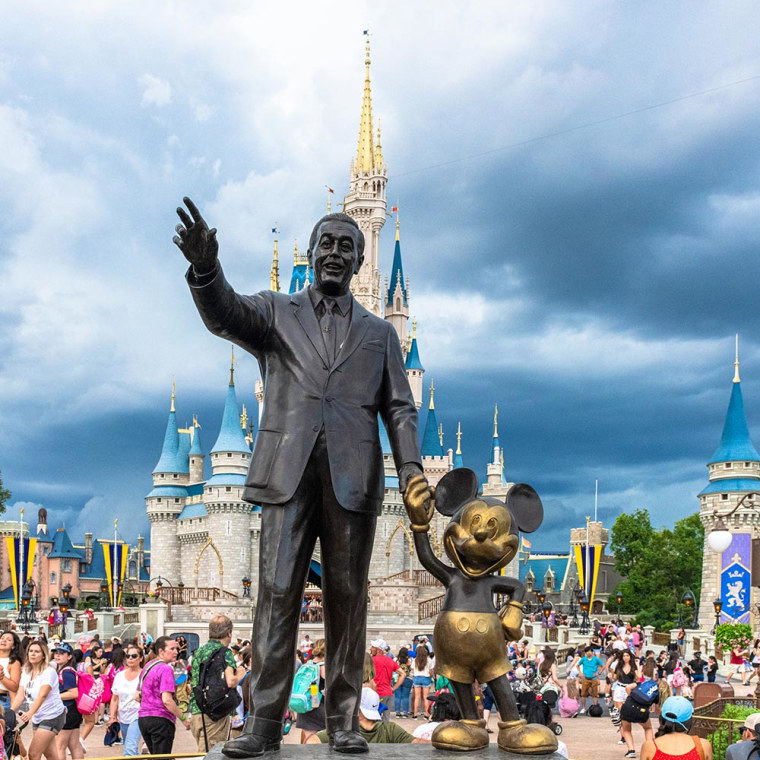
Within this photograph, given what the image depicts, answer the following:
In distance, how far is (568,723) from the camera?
15.0m

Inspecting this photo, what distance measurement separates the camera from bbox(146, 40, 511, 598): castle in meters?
54.2

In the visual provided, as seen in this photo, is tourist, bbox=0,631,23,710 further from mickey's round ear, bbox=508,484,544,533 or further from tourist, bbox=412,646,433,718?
tourist, bbox=412,646,433,718

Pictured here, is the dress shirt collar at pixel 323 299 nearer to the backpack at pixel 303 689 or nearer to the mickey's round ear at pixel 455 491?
the mickey's round ear at pixel 455 491

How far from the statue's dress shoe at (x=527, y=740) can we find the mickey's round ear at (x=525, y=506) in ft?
3.03

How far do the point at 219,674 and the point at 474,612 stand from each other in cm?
339

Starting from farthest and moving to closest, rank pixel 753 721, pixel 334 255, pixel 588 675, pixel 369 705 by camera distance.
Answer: pixel 588 675 → pixel 369 705 → pixel 753 721 → pixel 334 255

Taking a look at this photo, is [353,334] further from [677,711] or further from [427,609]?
[427,609]

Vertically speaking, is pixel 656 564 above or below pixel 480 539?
below

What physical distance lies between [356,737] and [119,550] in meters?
47.5

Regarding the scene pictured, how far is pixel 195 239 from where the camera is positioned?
13.0 ft

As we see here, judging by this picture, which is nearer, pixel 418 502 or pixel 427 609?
pixel 418 502

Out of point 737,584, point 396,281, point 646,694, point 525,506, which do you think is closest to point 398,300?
point 396,281

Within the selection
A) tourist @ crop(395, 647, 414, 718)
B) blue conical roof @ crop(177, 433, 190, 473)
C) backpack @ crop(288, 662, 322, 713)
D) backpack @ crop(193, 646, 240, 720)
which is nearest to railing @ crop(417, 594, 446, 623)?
tourist @ crop(395, 647, 414, 718)

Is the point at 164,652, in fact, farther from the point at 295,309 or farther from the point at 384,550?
the point at 384,550
